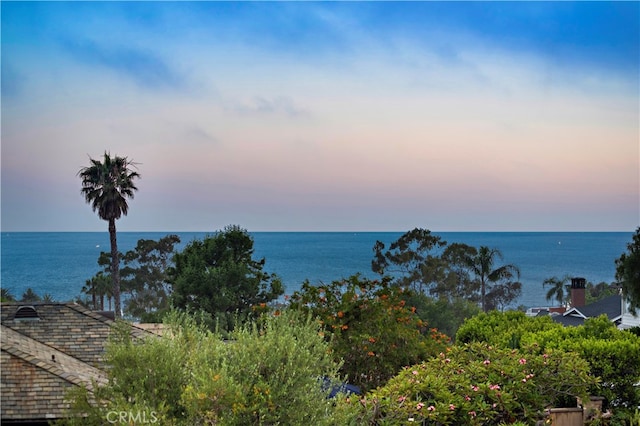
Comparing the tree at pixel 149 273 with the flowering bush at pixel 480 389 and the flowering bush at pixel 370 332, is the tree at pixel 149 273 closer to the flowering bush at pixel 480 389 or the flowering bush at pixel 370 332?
the flowering bush at pixel 370 332

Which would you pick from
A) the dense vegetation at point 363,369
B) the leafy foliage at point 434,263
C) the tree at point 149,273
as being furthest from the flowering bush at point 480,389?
the tree at point 149,273

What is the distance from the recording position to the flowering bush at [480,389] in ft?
33.3

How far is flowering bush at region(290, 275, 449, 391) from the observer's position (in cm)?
1747

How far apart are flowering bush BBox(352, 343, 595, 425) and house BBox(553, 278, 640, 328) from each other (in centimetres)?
2887

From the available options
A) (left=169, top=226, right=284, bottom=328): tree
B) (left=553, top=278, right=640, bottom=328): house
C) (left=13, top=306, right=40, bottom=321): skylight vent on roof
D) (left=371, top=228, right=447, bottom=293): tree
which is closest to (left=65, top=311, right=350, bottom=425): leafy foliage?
(left=13, top=306, right=40, bottom=321): skylight vent on roof

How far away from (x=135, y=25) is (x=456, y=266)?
51.8m

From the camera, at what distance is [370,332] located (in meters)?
17.6

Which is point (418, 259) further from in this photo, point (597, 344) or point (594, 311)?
point (597, 344)

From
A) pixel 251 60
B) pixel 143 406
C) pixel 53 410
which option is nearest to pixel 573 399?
pixel 143 406

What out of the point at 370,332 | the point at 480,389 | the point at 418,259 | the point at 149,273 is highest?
the point at 480,389

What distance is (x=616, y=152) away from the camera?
130 ft

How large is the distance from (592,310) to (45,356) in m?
39.5

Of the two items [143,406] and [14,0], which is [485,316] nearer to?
[143,406]

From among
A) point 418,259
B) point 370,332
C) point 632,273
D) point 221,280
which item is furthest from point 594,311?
point 370,332
